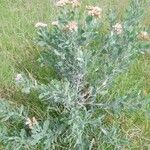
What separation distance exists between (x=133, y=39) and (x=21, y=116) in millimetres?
825

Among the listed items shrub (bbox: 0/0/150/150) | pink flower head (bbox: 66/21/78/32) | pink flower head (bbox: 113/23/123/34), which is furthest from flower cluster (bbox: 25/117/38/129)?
pink flower head (bbox: 113/23/123/34)

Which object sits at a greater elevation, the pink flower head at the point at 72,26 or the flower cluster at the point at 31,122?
the pink flower head at the point at 72,26

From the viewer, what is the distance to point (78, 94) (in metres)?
2.71

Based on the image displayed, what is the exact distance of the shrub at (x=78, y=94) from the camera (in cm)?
254

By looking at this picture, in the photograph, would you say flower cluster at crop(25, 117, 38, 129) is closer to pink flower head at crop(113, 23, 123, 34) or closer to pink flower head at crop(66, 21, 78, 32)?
pink flower head at crop(66, 21, 78, 32)

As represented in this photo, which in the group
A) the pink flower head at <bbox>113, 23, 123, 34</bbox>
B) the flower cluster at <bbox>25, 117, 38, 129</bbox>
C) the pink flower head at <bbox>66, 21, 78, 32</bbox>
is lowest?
the flower cluster at <bbox>25, 117, 38, 129</bbox>

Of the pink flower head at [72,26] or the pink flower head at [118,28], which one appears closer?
the pink flower head at [72,26]

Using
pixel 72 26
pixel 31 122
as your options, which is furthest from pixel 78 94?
pixel 72 26

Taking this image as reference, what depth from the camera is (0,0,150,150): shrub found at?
8.35ft

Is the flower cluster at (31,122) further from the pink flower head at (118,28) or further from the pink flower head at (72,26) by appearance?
the pink flower head at (118,28)

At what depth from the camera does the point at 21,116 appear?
104 inches

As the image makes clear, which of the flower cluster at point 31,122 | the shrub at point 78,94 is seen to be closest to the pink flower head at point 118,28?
the shrub at point 78,94

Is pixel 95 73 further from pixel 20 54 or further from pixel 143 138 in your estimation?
pixel 20 54

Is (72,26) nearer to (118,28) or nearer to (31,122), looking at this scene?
(118,28)
